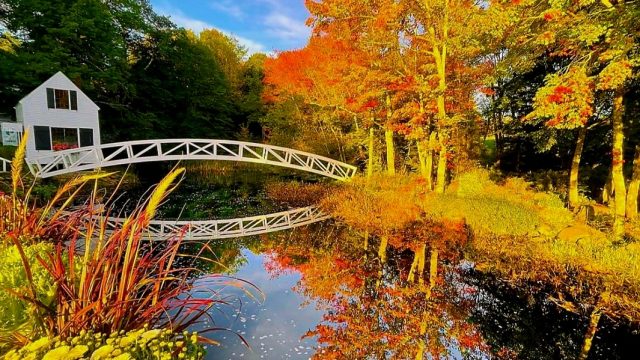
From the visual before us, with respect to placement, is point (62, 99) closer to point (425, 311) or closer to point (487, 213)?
point (425, 311)

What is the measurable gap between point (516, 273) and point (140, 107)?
28848 millimetres

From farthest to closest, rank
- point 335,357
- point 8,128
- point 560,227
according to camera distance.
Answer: point 8,128 < point 560,227 < point 335,357

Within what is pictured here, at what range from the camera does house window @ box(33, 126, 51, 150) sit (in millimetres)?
16719

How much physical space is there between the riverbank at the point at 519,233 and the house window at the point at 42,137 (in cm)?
1473

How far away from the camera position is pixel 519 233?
28.9ft

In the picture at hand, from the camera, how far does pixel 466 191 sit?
12.3 m

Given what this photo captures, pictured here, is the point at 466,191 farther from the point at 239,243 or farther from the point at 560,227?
the point at 239,243

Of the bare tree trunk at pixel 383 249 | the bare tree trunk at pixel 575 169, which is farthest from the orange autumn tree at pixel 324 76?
the bare tree trunk at pixel 575 169

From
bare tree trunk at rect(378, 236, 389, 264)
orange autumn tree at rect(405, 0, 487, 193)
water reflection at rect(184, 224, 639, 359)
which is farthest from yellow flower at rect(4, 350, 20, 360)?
orange autumn tree at rect(405, 0, 487, 193)

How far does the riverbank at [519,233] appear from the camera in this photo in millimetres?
6238

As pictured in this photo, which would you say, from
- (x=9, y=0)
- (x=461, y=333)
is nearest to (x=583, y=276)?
(x=461, y=333)

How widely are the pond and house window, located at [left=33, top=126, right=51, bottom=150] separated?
13948mm

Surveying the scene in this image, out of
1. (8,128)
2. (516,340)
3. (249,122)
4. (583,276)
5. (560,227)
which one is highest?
(249,122)

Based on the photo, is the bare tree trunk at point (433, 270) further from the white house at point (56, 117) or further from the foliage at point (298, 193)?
the white house at point (56, 117)
